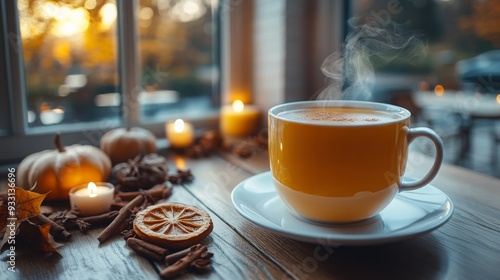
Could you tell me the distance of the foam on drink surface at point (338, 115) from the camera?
0.62 m

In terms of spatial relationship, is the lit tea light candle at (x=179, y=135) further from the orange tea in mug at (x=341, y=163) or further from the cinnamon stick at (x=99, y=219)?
the orange tea in mug at (x=341, y=163)

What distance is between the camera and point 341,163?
556mm

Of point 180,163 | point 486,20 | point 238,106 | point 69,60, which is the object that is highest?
point 486,20

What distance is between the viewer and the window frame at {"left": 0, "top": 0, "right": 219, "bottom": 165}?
3.41 ft

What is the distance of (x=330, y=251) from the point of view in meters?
0.58

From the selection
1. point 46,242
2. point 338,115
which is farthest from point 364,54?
point 46,242

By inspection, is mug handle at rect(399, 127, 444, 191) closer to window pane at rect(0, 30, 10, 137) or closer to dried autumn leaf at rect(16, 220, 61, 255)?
dried autumn leaf at rect(16, 220, 61, 255)

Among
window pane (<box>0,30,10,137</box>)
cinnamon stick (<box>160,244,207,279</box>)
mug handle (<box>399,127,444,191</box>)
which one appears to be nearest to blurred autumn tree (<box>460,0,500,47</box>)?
mug handle (<box>399,127,444,191</box>)

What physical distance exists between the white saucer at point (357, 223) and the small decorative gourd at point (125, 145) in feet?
1.40

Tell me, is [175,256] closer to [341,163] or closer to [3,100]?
[341,163]

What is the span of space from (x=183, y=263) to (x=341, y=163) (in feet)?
0.79

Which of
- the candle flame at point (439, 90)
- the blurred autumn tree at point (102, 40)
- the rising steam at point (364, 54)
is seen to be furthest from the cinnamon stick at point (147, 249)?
the candle flame at point (439, 90)

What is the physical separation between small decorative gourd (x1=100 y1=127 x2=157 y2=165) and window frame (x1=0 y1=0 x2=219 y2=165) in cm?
13

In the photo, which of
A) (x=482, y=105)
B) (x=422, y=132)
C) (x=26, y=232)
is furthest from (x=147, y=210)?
(x=482, y=105)
